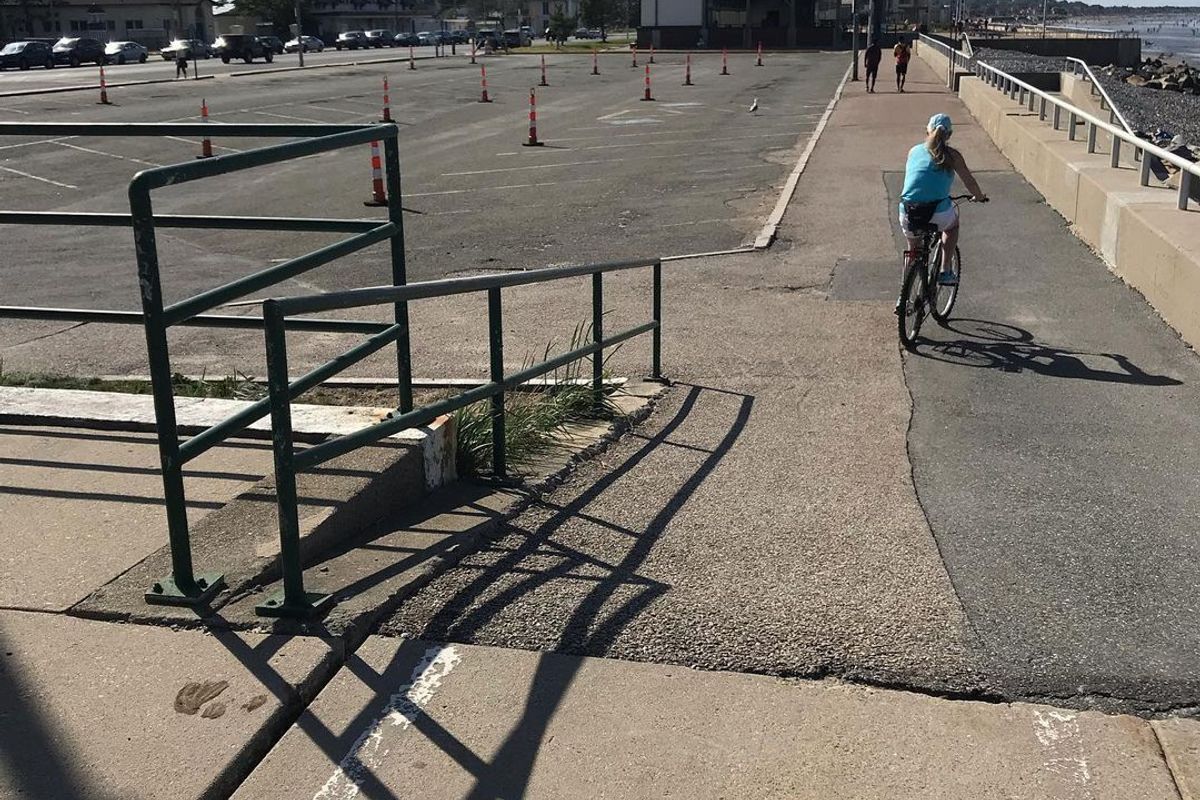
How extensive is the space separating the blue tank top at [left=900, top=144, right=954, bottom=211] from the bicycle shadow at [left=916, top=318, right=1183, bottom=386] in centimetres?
113

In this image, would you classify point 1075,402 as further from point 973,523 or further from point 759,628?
point 759,628

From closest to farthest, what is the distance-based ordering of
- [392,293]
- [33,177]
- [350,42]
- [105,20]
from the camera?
1. [392,293]
2. [33,177]
3. [350,42]
4. [105,20]

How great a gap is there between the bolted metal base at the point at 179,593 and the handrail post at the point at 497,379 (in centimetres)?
197

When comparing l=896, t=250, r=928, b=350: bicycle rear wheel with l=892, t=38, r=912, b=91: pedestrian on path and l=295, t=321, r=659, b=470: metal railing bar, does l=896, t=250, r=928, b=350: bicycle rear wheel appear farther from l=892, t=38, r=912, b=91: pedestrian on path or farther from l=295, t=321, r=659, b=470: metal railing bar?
l=892, t=38, r=912, b=91: pedestrian on path

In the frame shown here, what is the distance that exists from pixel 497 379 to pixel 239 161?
1976mm

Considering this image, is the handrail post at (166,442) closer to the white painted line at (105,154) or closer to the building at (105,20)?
the white painted line at (105,154)

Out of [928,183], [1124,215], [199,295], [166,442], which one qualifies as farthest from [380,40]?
[166,442]

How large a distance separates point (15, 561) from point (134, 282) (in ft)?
30.3

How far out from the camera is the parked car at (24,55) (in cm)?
6019

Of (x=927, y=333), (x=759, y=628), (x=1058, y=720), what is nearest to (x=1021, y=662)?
(x=1058, y=720)

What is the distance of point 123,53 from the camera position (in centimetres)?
7075

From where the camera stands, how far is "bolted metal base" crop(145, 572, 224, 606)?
4.09 metres

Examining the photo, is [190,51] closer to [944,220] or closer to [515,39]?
[515,39]

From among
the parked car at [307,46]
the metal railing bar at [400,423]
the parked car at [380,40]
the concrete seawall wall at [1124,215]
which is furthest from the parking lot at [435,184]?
the parked car at [380,40]
